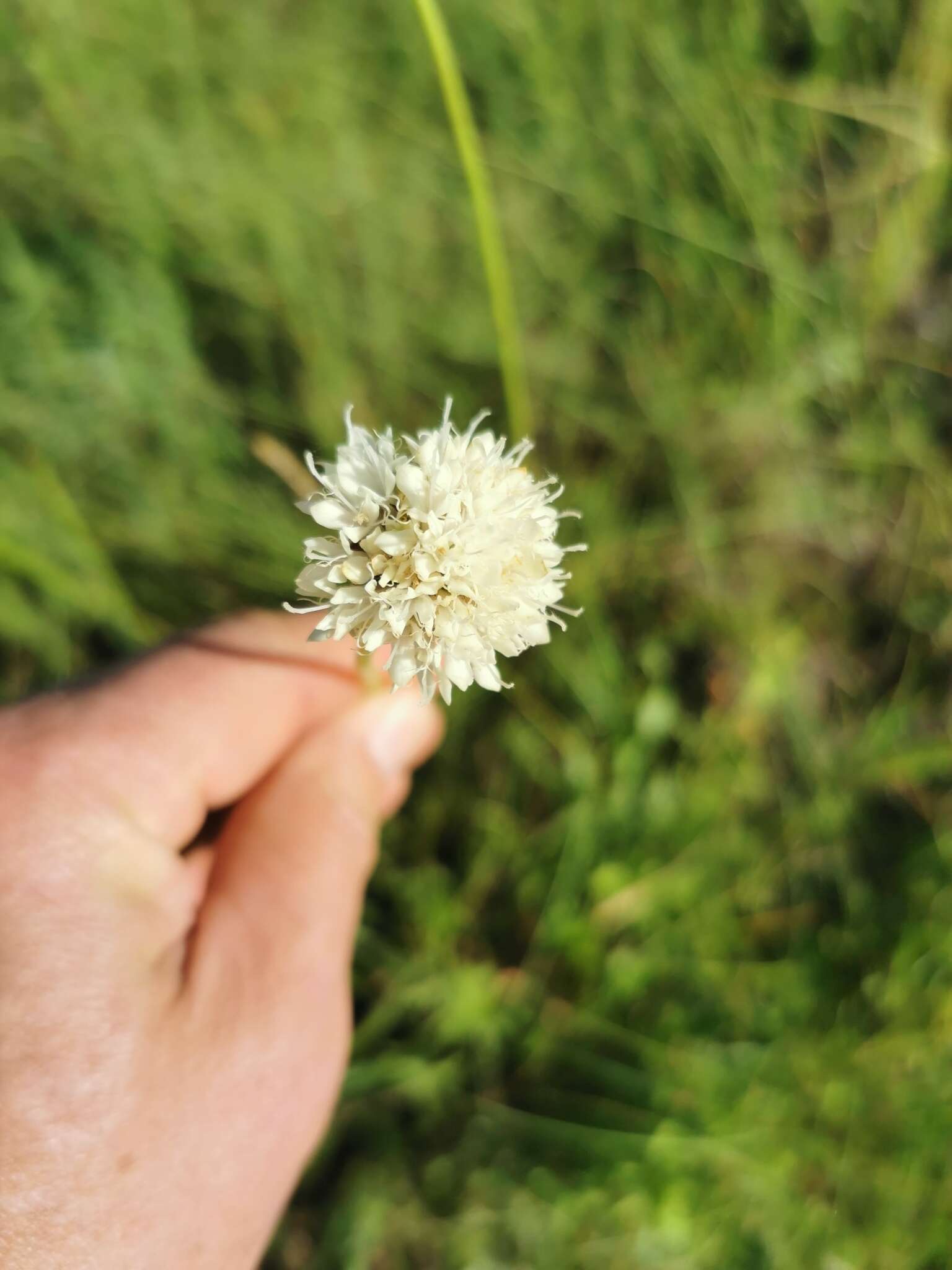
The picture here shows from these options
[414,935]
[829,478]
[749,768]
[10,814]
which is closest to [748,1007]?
[749,768]

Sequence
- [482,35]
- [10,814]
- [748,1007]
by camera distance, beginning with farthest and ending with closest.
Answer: [482,35] < [748,1007] < [10,814]

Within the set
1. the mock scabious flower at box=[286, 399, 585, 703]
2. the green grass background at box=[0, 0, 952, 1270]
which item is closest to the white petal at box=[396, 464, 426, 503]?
the mock scabious flower at box=[286, 399, 585, 703]

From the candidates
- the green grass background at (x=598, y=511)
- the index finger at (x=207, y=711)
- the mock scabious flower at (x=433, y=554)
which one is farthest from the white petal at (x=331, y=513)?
the green grass background at (x=598, y=511)

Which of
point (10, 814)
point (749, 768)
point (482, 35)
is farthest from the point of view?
point (482, 35)

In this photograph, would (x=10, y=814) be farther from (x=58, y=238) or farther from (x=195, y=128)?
(x=195, y=128)

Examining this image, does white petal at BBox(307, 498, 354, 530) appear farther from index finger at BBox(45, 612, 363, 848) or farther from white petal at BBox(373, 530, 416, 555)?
index finger at BBox(45, 612, 363, 848)

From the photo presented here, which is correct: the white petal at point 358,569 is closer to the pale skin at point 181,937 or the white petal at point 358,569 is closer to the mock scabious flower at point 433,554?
the mock scabious flower at point 433,554

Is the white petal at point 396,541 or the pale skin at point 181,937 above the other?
the white petal at point 396,541
